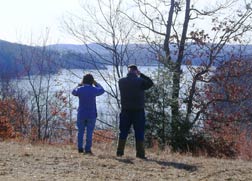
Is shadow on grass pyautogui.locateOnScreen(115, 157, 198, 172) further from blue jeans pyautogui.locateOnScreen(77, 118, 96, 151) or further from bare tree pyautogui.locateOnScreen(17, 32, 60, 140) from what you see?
bare tree pyautogui.locateOnScreen(17, 32, 60, 140)

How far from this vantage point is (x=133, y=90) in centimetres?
1012

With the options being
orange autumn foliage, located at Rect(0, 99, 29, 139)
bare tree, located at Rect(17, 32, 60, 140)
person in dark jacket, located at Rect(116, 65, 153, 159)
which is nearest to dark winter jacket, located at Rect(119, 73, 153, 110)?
person in dark jacket, located at Rect(116, 65, 153, 159)

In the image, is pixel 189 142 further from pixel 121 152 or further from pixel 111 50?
pixel 111 50

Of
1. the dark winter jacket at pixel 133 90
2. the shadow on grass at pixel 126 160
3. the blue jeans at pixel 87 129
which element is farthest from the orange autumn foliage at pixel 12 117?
the shadow on grass at pixel 126 160

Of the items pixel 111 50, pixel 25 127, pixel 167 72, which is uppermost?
pixel 111 50

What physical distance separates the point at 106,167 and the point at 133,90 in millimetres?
1962

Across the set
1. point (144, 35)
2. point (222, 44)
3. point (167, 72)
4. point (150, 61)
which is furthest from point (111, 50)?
point (167, 72)

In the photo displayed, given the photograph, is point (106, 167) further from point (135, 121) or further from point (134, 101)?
point (134, 101)

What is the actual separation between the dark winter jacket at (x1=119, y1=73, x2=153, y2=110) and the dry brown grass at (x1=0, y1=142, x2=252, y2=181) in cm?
107

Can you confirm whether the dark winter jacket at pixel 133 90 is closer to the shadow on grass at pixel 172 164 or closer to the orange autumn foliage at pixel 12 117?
the shadow on grass at pixel 172 164

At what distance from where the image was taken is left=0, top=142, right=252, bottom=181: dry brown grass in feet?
26.5

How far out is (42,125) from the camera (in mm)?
36188

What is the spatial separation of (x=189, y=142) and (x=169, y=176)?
9.59m

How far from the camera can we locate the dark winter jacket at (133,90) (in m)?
10.1
